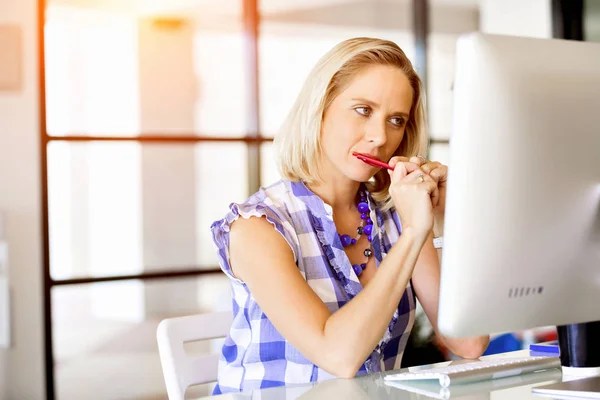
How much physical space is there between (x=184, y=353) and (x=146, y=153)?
6.01 feet

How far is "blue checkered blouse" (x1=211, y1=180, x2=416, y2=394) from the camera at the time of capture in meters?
1.53

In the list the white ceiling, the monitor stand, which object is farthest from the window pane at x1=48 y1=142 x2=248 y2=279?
the monitor stand

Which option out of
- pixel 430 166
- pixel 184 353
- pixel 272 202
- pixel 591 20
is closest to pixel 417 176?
pixel 430 166

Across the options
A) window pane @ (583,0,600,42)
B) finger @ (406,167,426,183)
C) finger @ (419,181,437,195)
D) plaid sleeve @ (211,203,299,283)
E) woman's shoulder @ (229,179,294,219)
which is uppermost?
window pane @ (583,0,600,42)

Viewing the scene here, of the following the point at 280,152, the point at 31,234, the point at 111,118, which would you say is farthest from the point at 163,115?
the point at 280,152

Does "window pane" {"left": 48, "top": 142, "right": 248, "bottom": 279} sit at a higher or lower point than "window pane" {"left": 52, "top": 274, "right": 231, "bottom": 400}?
higher

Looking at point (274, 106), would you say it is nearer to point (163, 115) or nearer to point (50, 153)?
point (163, 115)

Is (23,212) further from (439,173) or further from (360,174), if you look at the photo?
(439,173)

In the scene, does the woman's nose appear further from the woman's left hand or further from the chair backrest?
the chair backrest

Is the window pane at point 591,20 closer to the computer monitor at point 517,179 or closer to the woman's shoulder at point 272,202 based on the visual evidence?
the woman's shoulder at point 272,202

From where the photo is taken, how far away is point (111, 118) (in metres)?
3.18

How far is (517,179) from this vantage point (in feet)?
3.17

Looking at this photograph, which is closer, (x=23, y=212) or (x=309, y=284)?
(x=309, y=284)

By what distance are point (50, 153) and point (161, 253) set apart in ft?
1.91
